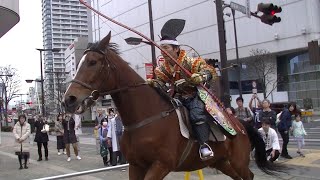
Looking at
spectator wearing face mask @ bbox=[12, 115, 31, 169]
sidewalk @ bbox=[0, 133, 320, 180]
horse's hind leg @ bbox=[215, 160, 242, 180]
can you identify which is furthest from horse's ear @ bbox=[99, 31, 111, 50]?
spectator wearing face mask @ bbox=[12, 115, 31, 169]

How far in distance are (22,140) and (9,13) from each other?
14.9 feet

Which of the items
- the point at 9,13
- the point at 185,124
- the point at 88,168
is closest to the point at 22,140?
the point at 88,168

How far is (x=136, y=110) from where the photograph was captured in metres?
4.54

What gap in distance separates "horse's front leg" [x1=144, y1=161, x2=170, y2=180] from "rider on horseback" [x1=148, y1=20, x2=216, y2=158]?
2.26 feet

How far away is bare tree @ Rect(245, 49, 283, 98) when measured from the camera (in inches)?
1821

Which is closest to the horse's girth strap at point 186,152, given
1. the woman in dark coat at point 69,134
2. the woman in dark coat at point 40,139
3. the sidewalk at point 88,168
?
the sidewalk at point 88,168

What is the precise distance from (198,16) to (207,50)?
5.20 metres

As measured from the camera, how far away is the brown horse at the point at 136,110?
4191mm

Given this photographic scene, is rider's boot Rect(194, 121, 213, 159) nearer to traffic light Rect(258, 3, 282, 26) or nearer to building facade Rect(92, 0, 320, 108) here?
traffic light Rect(258, 3, 282, 26)

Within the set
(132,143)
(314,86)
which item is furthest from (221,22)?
(314,86)

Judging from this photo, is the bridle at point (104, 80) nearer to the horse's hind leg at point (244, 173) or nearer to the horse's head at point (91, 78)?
the horse's head at point (91, 78)

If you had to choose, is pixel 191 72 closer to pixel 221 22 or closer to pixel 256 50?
pixel 221 22

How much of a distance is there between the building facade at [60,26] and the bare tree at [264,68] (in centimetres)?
1995

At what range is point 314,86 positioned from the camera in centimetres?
4838
